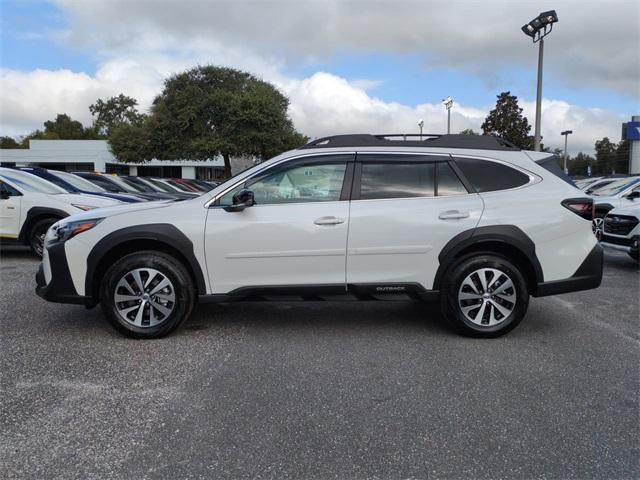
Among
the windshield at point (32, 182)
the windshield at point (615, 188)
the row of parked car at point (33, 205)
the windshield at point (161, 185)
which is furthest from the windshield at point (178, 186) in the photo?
the windshield at point (615, 188)

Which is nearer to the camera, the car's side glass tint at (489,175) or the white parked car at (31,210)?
the car's side glass tint at (489,175)

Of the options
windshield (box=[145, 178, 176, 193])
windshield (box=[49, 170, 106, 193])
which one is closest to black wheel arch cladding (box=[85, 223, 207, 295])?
windshield (box=[49, 170, 106, 193])

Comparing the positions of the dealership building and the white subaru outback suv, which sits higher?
the dealership building

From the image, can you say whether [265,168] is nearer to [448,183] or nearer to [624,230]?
[448,183]

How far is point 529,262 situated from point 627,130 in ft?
88.2

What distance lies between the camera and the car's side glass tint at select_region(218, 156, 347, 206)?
4.84m

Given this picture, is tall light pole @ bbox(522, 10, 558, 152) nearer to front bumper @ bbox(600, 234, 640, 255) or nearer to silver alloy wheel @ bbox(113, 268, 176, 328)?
front bumper @ bbox(600, 234, 640, 255)

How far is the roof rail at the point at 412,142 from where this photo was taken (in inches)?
200

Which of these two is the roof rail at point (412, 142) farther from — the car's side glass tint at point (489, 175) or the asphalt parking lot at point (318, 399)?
the asphalt parking lot at point (318, 399)

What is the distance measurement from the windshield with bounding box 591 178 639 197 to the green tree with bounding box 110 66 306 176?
2205 cm

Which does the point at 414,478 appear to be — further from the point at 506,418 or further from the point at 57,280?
the point at 57,280

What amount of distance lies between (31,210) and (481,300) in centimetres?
781

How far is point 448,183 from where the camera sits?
16.2 feet

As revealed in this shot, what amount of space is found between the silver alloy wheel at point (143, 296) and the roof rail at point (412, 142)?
195 centimetres
